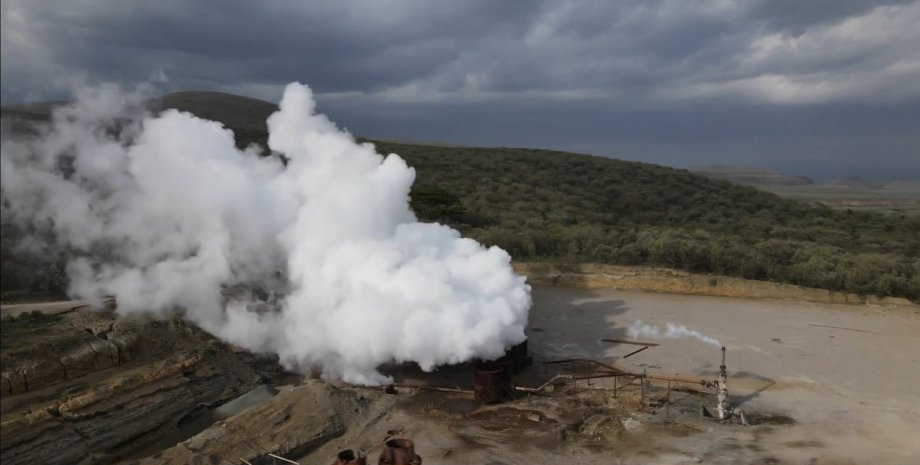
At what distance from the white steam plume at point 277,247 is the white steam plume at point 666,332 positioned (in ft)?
18.7

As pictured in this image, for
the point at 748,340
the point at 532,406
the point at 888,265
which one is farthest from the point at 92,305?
the point at 888,265

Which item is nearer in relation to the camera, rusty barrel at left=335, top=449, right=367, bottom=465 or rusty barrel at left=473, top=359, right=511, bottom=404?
rusty barrel at left=335, top=449, right=367, bottom=465

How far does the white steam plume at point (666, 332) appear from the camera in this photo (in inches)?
777

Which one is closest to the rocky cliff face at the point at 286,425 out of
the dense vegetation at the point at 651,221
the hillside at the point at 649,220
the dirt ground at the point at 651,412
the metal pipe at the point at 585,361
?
the dirt ground at the point at 651,412

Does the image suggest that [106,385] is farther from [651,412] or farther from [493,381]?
[651,412]

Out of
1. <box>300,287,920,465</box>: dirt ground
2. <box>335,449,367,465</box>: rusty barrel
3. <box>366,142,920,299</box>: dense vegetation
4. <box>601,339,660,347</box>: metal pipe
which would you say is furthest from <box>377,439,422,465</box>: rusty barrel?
<box>366,142,920,299</box>: dense vegetation

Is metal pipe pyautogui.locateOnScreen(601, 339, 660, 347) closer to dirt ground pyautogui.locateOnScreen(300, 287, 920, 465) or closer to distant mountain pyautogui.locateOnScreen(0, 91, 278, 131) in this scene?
dirt ground pyautogui.locateOnScreen(300, 287, 920, 465)

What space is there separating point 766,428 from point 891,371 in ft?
19.2

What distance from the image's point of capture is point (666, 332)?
20.3 meters

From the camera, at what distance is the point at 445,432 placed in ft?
44.1

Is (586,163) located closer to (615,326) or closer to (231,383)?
(615,326)

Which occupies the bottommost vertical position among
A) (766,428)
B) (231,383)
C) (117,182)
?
(231,383)

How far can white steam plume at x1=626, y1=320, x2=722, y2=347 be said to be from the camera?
777 inches

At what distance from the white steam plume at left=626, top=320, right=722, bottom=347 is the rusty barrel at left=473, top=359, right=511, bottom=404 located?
653 cm
